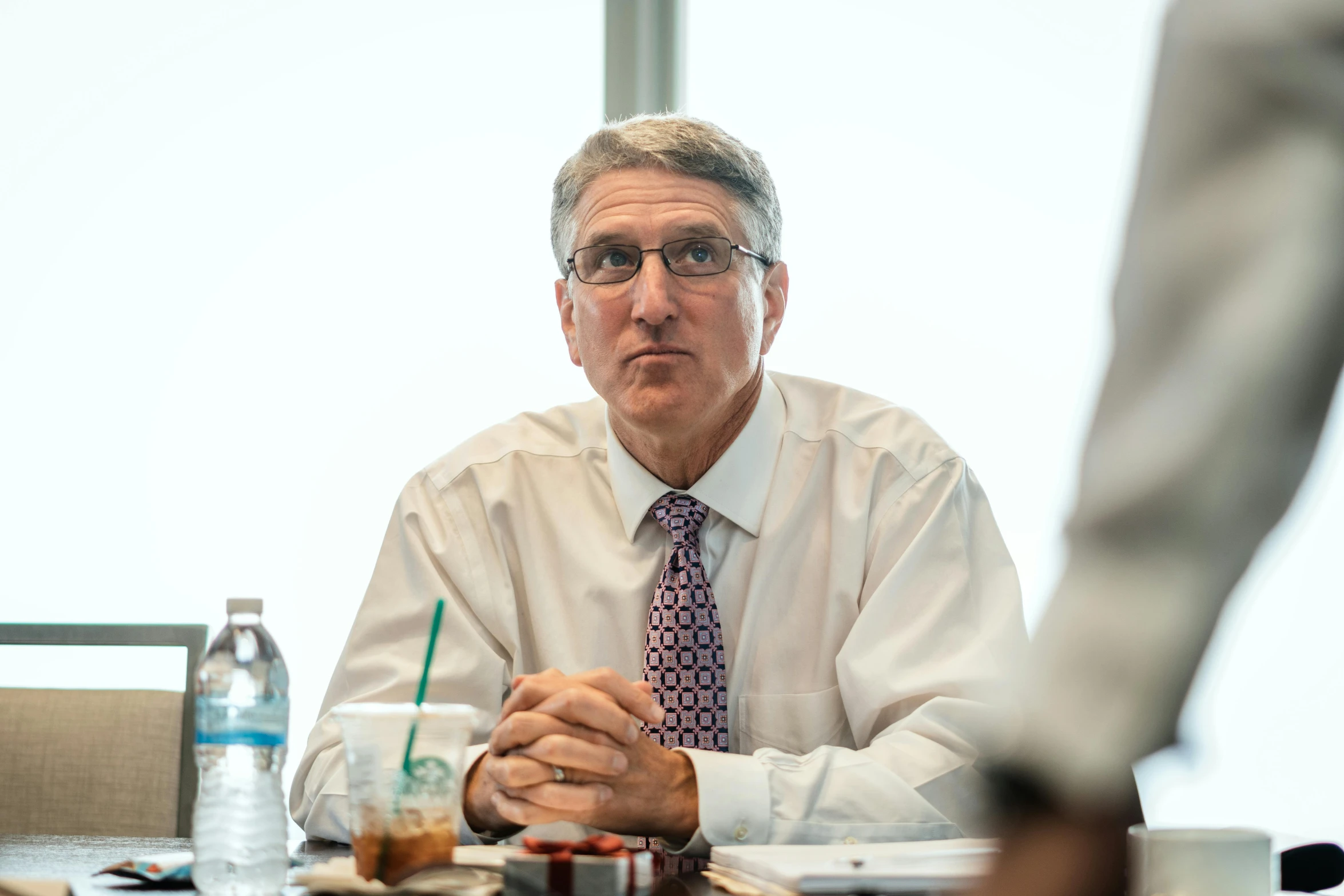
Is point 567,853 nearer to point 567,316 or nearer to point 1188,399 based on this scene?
point 1188,399

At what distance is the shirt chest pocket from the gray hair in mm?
756

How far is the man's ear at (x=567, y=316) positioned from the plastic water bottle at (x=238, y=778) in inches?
38.6

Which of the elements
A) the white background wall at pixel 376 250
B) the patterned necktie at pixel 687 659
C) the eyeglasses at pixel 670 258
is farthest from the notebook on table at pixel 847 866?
the white background wall at pixel 376 250

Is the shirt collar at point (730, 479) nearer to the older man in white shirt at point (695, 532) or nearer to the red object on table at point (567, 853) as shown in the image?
the older man in white shirt at point (695, 532)

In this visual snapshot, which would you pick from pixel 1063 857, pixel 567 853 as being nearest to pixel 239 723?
pixel 567 853

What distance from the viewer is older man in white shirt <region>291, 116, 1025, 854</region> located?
1.81m

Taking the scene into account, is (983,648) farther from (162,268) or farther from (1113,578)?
(162,268)

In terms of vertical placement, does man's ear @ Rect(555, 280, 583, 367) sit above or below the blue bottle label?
above

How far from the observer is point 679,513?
1.96 metres

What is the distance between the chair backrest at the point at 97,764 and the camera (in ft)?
6.70

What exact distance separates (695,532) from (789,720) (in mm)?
330

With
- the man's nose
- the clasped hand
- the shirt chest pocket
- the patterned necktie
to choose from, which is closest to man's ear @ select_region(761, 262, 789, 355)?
the man's nose

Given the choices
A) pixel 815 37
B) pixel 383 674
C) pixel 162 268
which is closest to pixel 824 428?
pixel 383 674

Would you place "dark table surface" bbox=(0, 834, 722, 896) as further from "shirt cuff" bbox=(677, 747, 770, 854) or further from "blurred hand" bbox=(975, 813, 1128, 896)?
"blurred hand" bbox=(975, 813, 1128, 896)
